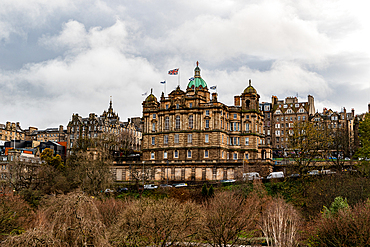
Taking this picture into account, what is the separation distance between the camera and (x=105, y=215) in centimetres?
4622

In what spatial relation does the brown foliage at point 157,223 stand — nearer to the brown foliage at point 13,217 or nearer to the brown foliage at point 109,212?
the brown foliage at point 109,212

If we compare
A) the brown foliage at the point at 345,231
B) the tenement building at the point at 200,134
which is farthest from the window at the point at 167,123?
the brown foliage at the point at 345,231

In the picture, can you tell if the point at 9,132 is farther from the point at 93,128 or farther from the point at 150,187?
the point at 150,187

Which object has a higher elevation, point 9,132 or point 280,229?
point 9,132

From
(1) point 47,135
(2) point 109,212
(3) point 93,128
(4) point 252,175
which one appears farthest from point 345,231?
(1) point 47,135

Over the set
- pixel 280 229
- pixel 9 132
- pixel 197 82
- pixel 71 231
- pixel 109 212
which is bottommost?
pixel 109 212

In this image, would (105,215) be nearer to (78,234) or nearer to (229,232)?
(229,232)

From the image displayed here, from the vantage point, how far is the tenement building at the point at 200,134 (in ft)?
293

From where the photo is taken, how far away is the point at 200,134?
93750mm

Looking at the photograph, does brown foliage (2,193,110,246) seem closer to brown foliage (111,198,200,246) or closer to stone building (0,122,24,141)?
brown foliage (111,198,200,246)

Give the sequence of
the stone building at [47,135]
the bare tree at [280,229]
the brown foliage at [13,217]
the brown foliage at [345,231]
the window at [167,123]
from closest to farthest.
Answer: the brown foliage at [345,231]
the bare tree at [280,229]
the brown foliage at [13,217]
the window at [167,123]
the stone building at [47,135]

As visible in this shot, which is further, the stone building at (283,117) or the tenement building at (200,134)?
the stone building at (283,117)

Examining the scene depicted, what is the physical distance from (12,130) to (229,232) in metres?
131

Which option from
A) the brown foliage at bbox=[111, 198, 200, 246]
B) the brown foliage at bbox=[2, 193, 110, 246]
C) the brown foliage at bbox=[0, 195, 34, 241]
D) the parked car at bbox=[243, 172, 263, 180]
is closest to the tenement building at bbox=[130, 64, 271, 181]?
the parked car at bbox=[243, 172, 263, 180]
